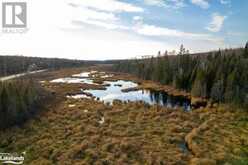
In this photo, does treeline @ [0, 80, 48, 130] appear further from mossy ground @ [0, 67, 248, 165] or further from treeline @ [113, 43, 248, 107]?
treeline @ [113, 43, 248, 107]

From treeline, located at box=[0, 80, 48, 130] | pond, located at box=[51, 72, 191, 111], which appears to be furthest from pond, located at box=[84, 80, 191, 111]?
treeline, located at box=[0, 80, 48, 130]

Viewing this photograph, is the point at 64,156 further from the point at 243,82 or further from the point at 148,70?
the point at 148,70

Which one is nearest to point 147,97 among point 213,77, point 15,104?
point 213,77

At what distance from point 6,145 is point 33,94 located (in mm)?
18641

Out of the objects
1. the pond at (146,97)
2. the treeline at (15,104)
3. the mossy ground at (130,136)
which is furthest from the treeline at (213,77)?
the treeline at (15,104)

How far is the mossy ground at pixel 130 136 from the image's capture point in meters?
30.9

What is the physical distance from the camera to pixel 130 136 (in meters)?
38.2

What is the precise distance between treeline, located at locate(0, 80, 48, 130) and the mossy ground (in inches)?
81.8

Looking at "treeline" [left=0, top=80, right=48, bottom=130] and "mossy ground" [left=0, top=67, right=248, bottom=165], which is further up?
"treeline" [left=0, top=80, right=48, bottom=130]

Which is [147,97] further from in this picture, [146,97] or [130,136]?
[130,136]

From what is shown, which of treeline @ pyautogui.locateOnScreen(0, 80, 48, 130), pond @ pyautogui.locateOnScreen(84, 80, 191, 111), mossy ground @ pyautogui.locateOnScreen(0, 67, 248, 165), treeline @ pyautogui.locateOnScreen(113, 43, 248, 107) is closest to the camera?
mossy ground @ pyautogui.locateOnScreen(0, 67, 248, 165)

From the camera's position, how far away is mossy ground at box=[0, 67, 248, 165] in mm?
30938

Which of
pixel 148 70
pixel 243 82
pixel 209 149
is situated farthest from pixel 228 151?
pixel 148 70

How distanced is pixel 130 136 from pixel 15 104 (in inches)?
800
